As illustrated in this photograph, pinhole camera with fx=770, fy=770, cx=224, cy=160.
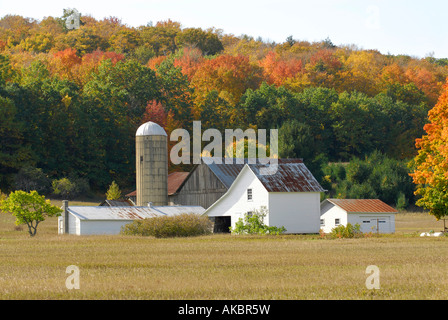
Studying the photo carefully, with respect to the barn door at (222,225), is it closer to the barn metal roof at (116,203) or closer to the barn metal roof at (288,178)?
the barn metal roof at (288,178)

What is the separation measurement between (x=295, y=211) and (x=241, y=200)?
4.35 metres

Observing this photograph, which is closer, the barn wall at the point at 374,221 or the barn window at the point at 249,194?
the barn window at the point at 249,194

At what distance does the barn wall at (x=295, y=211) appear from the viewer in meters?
55.9

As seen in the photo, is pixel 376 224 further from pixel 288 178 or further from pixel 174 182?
pixel 174 182

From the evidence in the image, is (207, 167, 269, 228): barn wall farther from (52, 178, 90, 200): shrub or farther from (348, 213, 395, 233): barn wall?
(52, 178, 90, 200): shrub

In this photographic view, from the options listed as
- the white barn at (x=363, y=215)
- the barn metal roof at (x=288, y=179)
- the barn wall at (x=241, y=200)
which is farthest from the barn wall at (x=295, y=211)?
the white barn at (x=363, y=215)

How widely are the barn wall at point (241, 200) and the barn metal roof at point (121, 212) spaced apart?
132 inches

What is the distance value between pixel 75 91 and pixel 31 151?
38.1ft

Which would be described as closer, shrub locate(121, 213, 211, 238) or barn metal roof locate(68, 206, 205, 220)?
shrub locate(121, 213, 211, 238)

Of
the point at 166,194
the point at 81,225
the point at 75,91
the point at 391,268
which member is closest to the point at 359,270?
the point at 391,268

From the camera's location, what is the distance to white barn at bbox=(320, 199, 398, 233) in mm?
63938

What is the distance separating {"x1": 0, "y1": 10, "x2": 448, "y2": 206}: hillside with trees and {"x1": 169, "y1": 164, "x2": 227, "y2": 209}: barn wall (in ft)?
56.7

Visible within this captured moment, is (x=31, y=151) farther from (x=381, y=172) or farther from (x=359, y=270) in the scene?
(x=359, y=270)

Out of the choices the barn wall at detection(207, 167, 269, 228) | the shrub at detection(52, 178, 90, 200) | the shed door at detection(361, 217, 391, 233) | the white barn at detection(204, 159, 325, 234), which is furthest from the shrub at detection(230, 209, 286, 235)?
the shrub at detection(52, 178, 90, 200)
